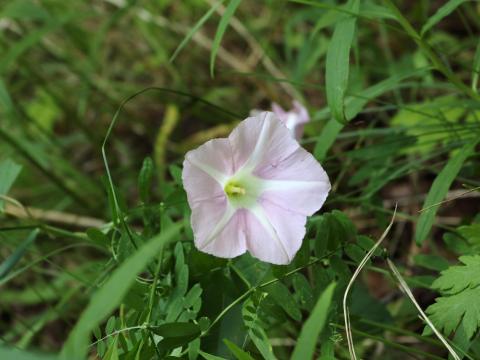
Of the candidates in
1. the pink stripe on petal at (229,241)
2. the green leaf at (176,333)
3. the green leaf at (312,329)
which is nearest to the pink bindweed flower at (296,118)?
the pink stripe on petal at (229,241)

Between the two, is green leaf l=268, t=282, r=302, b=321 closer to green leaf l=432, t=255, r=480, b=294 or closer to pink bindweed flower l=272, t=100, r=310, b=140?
green leaf l=432, t=255, r=480, b=294

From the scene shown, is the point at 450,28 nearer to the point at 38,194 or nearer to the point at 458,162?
the point at 458,162

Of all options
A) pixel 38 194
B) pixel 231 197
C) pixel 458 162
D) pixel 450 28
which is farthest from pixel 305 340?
pixel 450 28

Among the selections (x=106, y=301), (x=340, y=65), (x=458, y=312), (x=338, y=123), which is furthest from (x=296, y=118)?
(x=106, y=301)

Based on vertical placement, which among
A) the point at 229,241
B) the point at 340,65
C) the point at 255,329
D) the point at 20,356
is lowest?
the point at 255,329

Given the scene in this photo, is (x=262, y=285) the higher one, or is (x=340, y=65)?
(x=340, y=65)

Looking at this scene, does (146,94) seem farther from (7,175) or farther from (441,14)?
(441,14)

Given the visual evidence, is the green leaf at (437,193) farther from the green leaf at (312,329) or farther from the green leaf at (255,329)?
the green leaf at (312,329)
